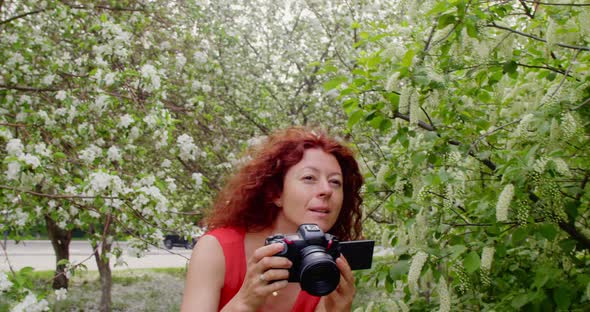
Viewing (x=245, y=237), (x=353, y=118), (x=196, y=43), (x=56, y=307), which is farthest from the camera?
(x=56, y=307)

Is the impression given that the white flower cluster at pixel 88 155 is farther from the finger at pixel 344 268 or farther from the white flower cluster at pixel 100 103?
the finger at pixel 344 268

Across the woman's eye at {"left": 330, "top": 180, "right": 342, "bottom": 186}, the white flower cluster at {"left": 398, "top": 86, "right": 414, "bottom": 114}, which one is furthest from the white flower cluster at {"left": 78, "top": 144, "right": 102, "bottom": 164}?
the woman's eye at {"left": 330, "top": 180, "right": 342, "bottom": 186}

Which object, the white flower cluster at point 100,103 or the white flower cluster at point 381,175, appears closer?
the white flower cluster at point 381,175

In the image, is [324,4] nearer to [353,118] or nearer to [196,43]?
[196,43]

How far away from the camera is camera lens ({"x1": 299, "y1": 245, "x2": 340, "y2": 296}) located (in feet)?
4.75

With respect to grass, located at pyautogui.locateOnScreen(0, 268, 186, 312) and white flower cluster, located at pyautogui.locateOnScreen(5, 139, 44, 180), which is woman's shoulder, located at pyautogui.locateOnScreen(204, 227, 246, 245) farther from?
grass, located at pyautogui.locateOnScreen(0, 268, 186, 312)

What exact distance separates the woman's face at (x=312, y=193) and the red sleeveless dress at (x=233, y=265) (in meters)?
0.16

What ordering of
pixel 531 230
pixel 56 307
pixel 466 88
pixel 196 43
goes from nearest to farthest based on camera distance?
1. pixel 531 230
2. pixel 466 88
3. pixel 196 43
4. pixel 56 307

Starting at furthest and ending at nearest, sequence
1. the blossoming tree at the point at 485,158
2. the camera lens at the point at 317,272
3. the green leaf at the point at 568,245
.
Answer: the green leaf at the point at 568,245 → the blossoming tree at the point at 485,158 → the camera lens at the point at 317,272

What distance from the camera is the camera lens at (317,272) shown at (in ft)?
4.75

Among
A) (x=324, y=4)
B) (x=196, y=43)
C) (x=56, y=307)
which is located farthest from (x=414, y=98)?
(x=56, y=307)

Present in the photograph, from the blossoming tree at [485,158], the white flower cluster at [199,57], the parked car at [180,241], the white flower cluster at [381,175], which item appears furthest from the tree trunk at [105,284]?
the white flower cluster at [381,175]

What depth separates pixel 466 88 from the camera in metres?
2.91

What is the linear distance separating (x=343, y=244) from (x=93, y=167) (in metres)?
2.65
